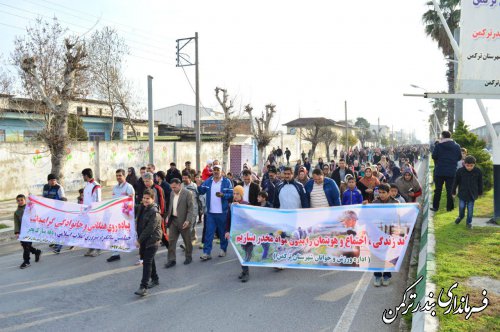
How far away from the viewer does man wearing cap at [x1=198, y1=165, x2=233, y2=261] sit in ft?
27.1

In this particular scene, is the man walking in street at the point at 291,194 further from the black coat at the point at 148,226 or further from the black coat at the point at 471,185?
the black coat at the point at 471,185

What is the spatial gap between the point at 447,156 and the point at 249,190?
15.7ft

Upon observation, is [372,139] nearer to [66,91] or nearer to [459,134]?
[459,134]

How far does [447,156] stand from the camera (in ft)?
32.4

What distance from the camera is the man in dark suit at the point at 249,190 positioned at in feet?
28.5

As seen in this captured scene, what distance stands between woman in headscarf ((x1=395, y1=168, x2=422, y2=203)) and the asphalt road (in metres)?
2.60

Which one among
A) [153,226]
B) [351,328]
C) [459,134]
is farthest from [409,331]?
[459,134]

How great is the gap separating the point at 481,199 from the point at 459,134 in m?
4.41

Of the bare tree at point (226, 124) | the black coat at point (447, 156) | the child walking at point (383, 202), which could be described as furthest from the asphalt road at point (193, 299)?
the bare tree at point (226, 124)

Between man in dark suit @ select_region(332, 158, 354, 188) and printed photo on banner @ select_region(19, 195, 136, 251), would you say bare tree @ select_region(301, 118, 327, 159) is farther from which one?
printed photo on banner @ select_region(19, 195, 136, 251)

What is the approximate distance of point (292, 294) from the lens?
6238mm

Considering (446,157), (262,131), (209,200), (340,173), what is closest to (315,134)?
(262,131)

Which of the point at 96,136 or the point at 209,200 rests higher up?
the point at 96,136

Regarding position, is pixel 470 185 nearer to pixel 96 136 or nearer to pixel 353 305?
pixel 353 305
